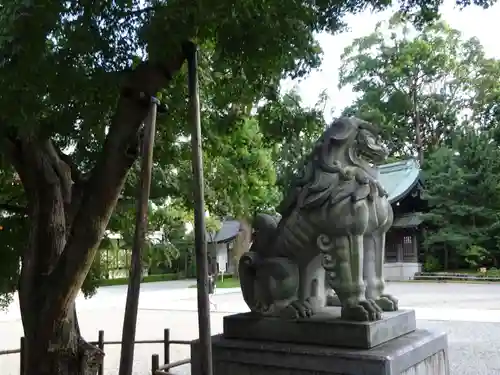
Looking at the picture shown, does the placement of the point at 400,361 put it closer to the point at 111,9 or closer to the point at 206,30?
the point at 206,30

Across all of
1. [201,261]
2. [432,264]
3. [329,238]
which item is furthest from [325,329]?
[432,264]

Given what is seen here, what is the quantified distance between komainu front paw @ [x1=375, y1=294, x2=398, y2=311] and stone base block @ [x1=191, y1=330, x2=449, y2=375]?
Answer: 0.76ft

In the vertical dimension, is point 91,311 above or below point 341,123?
below

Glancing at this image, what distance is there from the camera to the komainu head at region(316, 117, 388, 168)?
12.9 ft

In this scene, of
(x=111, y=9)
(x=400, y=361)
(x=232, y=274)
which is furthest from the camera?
(x=232, y=274)

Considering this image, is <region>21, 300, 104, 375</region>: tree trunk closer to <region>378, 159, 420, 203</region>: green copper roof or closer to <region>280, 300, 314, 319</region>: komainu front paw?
<region>280, 300, 314, 319</region>: komainu front paw

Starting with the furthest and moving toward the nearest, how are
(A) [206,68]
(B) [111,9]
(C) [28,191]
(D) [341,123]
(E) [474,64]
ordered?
(E) [474,64], (A) [206,68], (C) [28,191], (D) [341,123], (B) [111,9]

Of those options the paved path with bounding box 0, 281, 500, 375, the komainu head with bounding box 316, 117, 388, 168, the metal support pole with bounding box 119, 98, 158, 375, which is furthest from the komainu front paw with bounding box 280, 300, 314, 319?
the metal support pole with bounding box 119, 98, 158, 375

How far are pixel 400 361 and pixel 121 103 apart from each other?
2.63m

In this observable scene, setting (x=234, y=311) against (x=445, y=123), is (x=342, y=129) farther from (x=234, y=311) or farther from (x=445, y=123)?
(x=445, y=123)

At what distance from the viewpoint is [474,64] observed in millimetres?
31766

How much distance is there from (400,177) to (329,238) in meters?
28.0

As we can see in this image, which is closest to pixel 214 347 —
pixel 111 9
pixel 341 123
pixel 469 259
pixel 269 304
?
pixel 269 304

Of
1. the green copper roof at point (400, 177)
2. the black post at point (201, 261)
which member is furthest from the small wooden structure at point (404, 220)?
the black post at point (201, 261)
